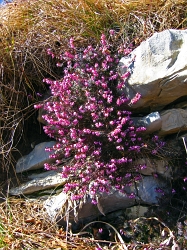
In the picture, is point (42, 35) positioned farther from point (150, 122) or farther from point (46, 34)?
point (150, 122)

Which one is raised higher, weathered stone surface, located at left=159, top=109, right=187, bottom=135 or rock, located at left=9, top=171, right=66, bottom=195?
weathered stone surface, located at left=159, top=109, right=187, bottom=135

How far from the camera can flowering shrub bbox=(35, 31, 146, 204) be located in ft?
8.95

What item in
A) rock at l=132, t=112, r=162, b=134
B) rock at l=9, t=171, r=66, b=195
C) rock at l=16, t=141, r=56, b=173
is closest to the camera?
rock at l=132, t=112, r=162, b=134

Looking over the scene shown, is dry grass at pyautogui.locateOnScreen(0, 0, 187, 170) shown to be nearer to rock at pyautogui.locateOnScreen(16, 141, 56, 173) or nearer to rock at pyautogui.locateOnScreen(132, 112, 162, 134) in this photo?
rock at pyautogui.locateOnScreen(16, 141, 56, 173)

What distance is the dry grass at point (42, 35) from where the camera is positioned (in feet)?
10.5

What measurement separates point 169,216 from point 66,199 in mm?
781

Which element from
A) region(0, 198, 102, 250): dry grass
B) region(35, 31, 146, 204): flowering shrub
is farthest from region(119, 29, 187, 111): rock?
region(0, 198, 102, 250): dry grass

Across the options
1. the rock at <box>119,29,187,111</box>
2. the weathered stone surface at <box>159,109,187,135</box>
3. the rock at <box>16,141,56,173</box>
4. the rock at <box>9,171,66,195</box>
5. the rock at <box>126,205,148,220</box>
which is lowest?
the rock at <box>126,205,148,220</box>

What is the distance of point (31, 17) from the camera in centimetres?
353

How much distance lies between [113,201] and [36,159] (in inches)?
31.1

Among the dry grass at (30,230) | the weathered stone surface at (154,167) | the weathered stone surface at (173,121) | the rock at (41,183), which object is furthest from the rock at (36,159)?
the weathered stone surface at (173,121)

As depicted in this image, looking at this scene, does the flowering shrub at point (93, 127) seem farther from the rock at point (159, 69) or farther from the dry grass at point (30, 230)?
the dry grass at point (30, 230)

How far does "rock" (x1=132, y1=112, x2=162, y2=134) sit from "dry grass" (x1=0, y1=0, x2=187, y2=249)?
78cm

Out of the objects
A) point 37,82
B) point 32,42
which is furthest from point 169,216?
point 32,42
